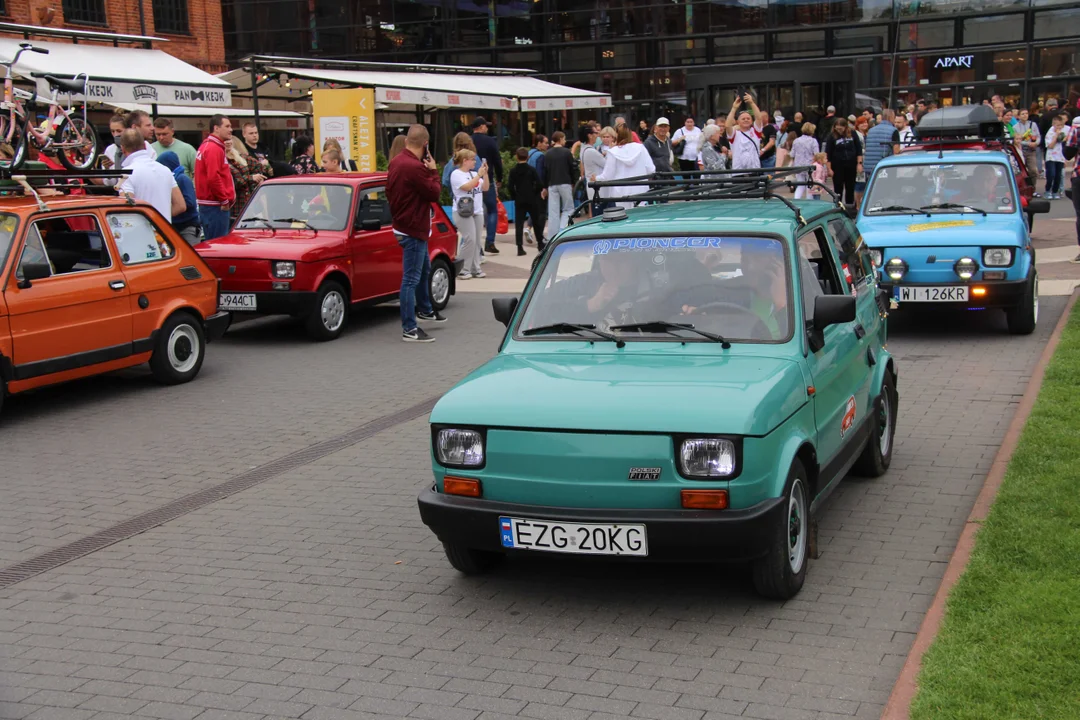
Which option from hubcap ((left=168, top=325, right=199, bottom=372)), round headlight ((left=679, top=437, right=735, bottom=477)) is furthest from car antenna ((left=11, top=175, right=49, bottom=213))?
round headlight ((left=679, top=437, right=735, bottom=477))

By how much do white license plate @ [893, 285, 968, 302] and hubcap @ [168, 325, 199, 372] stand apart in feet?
21.4

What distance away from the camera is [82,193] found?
34.2 ft

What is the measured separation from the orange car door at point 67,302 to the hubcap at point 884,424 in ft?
20.5

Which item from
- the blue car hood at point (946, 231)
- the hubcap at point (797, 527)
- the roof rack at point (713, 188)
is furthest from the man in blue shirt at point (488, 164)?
the hubcap at point (797, 527)

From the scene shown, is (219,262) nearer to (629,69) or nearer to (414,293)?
(414,293)

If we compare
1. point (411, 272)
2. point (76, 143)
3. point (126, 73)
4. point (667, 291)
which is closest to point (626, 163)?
point (411, 272)

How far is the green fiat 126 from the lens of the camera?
15.7 ft

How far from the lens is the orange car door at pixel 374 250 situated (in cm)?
1305

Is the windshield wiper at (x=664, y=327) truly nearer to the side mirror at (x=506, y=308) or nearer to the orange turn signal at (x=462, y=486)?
the side mirror at (x=506, y=308)

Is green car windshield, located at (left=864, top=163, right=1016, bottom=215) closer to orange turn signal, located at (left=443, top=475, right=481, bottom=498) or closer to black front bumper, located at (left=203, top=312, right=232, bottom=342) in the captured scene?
black front bumper, located at (left=203, top=312, right=232, bottom=342)

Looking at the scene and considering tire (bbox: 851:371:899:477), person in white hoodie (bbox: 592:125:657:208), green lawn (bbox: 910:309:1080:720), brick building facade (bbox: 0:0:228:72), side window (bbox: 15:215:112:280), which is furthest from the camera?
brick building facade (bbox: 0:0:228:72)

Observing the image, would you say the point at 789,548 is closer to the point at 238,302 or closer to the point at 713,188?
the point at 713,188

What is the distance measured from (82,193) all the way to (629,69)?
92.8 feet

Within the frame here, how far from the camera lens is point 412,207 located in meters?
12.1
